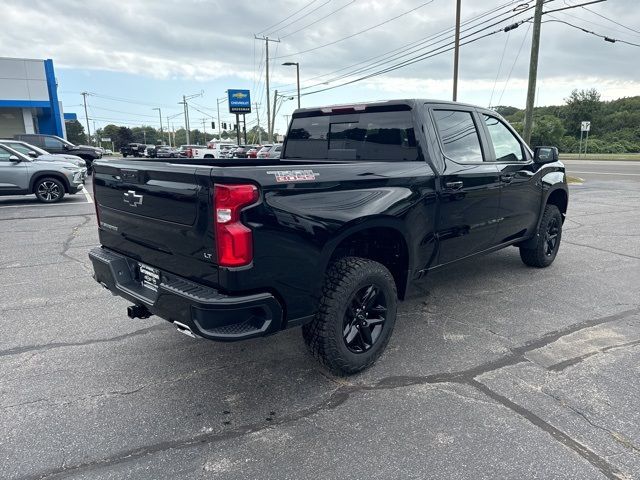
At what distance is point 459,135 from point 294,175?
7.05 feet

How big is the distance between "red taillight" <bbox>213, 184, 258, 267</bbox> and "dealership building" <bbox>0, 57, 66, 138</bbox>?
33.2 m

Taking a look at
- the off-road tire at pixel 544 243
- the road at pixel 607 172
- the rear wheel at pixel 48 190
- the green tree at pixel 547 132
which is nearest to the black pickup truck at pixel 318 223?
the off-road tire at pixel 544 243

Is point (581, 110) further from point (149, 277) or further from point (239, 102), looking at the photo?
point (149, 277)

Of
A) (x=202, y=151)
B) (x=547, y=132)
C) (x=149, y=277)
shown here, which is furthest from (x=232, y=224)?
(x=547, y=132)

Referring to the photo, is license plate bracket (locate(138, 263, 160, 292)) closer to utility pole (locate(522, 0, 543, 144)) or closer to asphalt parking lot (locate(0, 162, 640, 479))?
asphalt parking lot (locate(0, 162, 640, 479))

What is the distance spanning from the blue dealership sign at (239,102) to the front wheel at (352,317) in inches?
2268

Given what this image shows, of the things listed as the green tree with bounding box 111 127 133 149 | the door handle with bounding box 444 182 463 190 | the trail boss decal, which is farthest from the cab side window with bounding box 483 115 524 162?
the green tree with bounding box 111 127 133 149

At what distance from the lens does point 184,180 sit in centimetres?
259

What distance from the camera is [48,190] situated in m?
11.8

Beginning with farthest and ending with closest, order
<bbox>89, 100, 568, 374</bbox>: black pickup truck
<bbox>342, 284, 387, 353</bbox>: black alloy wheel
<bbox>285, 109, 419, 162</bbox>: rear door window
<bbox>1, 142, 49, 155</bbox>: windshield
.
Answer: <bbox>1, 142, 49, 155</bbox>: windshield < <bbox>285, 109, 419, 162</bbox>: rear door window < <bbox>342, 284, 387, 353</bbox>: black alloy wheel < <bbox>89, 100, 568, 374</bbox>: black pickup truck

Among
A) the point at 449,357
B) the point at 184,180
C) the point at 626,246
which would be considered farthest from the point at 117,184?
the point at 626,246

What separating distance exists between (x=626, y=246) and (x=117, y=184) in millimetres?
7528

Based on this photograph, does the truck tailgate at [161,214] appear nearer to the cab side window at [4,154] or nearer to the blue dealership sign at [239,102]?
the cab side window at [4,154]

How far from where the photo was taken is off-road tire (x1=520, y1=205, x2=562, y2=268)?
5617 millimetres
